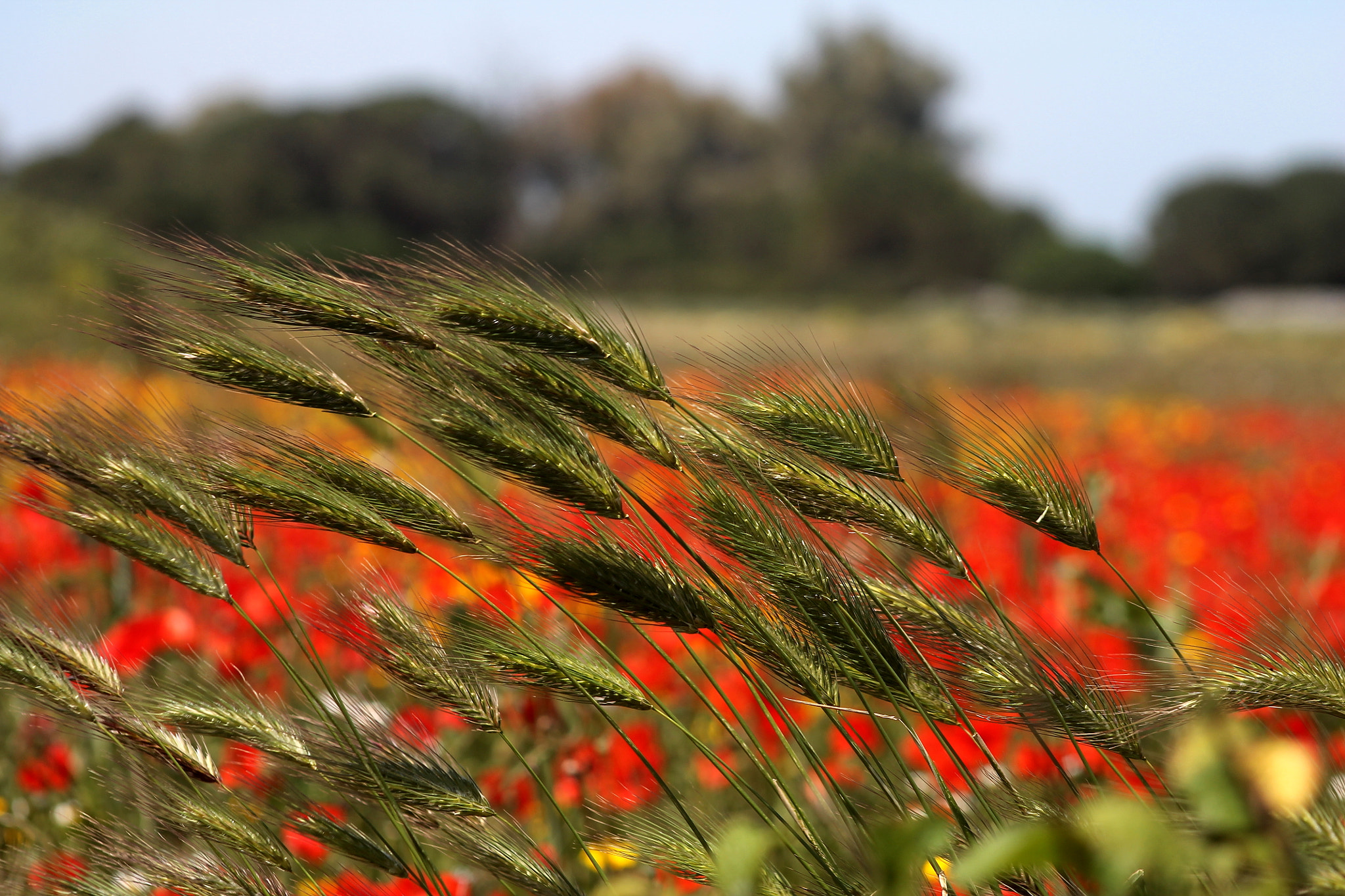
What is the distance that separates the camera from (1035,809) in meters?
0.80

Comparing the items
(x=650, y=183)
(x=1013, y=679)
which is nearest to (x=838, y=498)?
(x=1013, y=679)

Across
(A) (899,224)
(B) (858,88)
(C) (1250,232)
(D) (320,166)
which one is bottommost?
(D) (320,166)

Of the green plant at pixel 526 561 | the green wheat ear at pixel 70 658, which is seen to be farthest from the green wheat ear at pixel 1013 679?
the green wheat ear at pixel 70 658

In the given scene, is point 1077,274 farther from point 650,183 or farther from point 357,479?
point 357,479

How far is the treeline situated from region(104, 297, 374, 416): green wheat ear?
23.5m

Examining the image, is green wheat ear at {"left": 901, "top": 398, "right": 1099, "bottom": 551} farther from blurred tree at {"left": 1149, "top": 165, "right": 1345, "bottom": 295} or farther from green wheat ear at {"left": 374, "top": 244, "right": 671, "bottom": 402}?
blurred tree at {"left": 1149, "top": 165, "right": 1345, "bottom": 295}

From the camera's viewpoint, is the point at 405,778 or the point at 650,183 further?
the point at 650,183

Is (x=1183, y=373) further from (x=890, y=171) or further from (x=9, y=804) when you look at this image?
(x=890, y=171)

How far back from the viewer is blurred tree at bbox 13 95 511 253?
113ft

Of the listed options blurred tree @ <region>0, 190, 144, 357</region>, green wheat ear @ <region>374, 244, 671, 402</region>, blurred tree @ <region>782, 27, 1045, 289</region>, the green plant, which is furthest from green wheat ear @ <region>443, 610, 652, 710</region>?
blurred tree @ <region>782, 27, 1045, 289</region>

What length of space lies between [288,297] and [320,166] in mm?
38594

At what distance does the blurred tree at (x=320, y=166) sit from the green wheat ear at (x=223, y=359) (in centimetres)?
3362

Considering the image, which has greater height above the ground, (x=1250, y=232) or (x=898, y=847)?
(x=1250, y=232)

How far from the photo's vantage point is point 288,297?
888 millimetres
